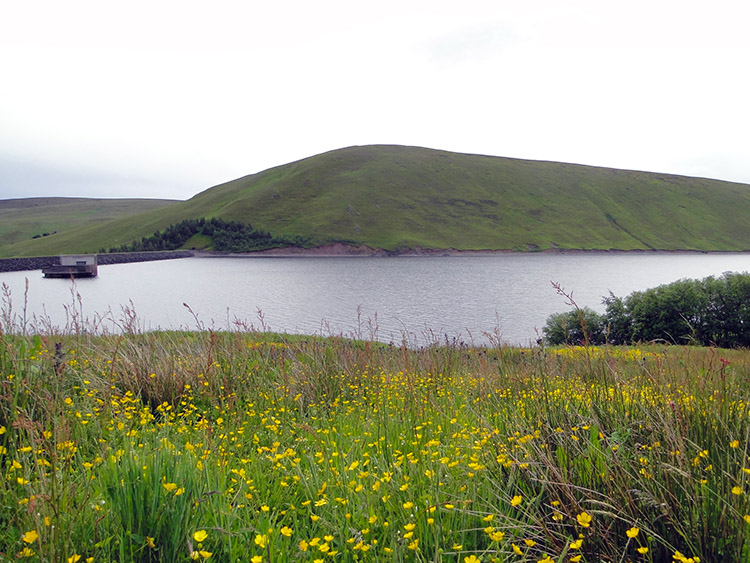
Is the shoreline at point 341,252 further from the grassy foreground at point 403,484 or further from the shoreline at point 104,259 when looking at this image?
the grassy foreground at point 403,484

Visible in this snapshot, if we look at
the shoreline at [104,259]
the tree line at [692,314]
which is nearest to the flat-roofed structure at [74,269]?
the shoreline at [104,259]

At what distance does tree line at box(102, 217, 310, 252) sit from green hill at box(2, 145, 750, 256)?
4.31 metres

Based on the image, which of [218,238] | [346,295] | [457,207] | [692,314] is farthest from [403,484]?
[457,207]

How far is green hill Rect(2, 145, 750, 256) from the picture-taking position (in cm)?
12675

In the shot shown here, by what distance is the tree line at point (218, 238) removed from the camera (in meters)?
117

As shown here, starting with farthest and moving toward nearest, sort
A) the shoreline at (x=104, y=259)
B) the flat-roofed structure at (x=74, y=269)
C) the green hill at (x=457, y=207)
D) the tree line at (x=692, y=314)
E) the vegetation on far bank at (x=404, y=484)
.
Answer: the green hill at (x=457, y=207), the shoreline at (x=104, y=259), the flat-roofed structure at (x=74, y=269), the tree line at (x=692, y=314), the vegetation on far bank at (x=404, y=484)

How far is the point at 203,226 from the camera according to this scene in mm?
126438

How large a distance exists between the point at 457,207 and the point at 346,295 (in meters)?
97.4

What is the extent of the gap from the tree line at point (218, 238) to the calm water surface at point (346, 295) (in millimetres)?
26029

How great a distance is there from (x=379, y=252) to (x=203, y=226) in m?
47.2

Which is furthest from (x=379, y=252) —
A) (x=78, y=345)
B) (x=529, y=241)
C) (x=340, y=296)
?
(x=78, y=345)

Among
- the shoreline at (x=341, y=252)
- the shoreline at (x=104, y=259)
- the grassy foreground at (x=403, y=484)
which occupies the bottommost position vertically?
the grassy foreground at (x=403, y=484)

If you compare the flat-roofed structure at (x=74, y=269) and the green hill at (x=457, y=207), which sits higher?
the green hill at (x=457, y=207)

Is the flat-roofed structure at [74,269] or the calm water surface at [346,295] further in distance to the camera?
the flat-roofed structure at [74,269]
